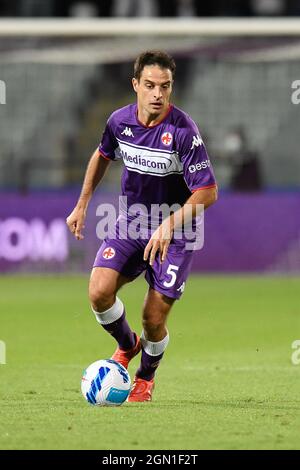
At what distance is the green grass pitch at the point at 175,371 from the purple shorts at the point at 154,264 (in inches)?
28.9

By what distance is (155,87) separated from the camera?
7.29m

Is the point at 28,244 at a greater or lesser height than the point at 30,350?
lesser

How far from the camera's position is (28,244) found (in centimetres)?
1747

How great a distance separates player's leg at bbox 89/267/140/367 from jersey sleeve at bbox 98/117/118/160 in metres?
0.83

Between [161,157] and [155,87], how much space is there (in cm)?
45

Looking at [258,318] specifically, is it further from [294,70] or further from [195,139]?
[294,70]

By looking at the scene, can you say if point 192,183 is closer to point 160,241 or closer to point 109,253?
point 160,241

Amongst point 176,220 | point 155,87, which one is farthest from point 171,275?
point 155,87

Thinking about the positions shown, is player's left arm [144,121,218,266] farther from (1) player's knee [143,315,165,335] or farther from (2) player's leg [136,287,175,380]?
(1) player's knee [143,315,165,335]

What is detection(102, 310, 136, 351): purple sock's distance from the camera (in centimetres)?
759

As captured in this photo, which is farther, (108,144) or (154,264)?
(108,144)
